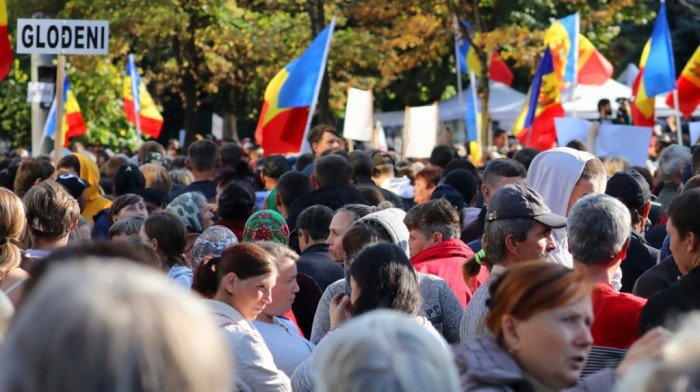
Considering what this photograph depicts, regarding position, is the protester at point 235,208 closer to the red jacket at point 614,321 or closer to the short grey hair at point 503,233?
the short grey hair at point 503,233

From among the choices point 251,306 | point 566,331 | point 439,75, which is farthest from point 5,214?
point 439,75

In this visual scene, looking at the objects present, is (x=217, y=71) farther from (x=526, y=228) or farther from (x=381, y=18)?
(x=526, y=228)

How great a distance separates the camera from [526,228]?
5125 mm

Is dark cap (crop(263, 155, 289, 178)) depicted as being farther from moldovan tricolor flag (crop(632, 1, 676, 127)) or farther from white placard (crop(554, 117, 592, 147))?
moldovan tricolor flag (crop(632, 1, 676, 127))

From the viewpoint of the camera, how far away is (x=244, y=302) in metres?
4.76

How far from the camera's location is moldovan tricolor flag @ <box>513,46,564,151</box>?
49.8ft

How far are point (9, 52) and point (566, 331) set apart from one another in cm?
896

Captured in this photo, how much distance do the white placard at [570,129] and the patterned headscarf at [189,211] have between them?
222 inches

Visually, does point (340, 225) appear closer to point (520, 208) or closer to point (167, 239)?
point (167, 239)

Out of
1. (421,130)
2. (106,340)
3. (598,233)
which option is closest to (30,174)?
(598,233)

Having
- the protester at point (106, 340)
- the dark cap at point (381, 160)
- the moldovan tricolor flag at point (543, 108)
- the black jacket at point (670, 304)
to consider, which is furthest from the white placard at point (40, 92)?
the protester at point (106, 340)

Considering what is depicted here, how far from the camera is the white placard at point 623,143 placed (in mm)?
12133

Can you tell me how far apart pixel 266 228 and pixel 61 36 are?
15.2 feet

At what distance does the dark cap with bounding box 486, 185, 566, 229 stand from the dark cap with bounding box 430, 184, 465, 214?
311 cm
